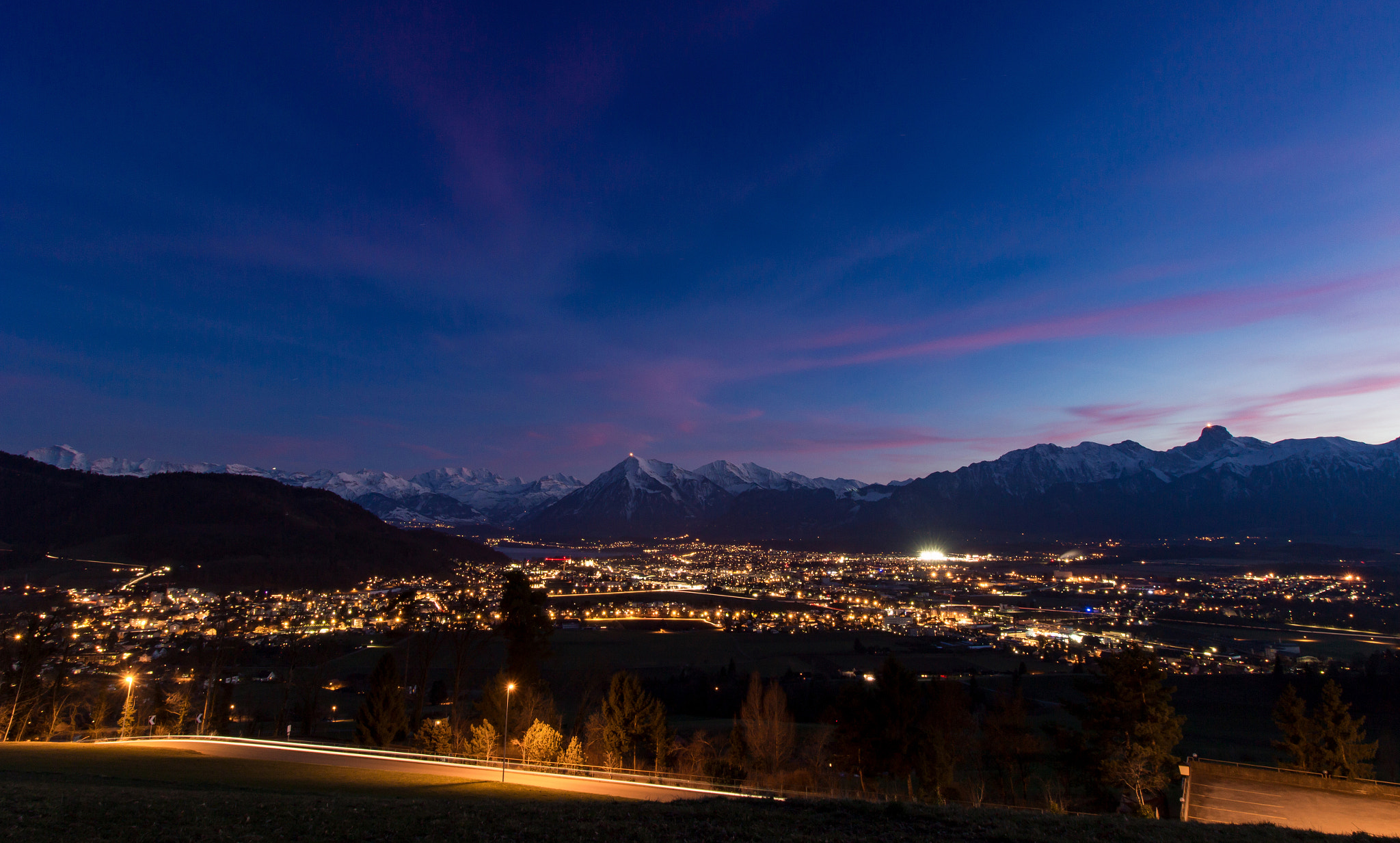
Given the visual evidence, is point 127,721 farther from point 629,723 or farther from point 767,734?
point 767,734

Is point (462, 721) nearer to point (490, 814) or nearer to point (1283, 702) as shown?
point (490, 814)

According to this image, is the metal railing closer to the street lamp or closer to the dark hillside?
the street lamp

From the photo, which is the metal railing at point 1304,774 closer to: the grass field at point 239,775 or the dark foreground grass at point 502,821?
the dark foreground grass at point 502,821

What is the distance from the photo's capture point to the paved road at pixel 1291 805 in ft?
61.0

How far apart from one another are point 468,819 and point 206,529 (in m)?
177

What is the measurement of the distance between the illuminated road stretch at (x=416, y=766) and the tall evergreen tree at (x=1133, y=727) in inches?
577

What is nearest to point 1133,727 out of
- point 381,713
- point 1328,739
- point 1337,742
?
point 1337,742

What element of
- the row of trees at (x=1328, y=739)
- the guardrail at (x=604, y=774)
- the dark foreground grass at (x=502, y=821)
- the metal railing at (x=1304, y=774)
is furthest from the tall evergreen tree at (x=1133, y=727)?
the dark foreground grass at (x=502, y=821)

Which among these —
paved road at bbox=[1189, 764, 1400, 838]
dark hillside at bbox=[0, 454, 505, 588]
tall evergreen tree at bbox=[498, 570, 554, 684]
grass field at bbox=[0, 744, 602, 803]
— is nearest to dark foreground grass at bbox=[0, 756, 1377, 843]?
grass field at bbox=[0, 744, 602, 803]

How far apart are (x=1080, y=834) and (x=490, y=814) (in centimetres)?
1236

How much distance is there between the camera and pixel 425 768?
2492 centimetres

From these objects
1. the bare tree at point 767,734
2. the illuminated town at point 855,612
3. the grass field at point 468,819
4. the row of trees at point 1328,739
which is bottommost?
the illuminated town at point 855,612

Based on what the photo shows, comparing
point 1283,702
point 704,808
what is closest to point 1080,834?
point 704,808

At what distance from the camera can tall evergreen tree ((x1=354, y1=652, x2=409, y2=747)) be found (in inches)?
1362
